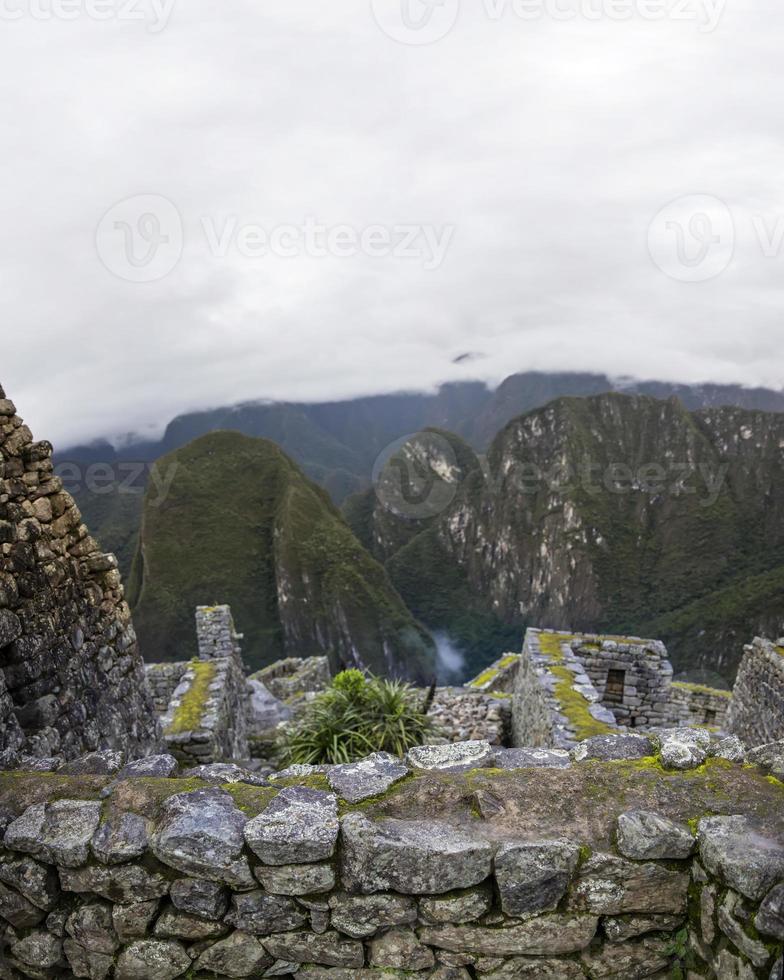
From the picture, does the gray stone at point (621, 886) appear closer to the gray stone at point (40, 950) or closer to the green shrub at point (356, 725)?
the gray stone at point (40, 950)

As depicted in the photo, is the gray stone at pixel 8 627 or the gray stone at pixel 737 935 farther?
the gray stone at pixel 8 627

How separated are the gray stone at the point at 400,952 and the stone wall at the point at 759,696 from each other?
857 cm

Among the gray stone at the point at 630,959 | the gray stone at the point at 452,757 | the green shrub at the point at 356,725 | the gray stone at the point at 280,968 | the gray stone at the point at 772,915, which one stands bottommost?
the green shrub at the point at 356,725

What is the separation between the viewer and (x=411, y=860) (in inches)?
106

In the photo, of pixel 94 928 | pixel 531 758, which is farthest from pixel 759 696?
pixel 94 928

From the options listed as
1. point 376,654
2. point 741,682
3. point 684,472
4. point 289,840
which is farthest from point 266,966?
point 684,472

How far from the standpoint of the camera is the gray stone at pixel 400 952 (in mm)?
2807

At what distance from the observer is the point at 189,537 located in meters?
121

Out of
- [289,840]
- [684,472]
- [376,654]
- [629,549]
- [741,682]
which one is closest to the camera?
[289,840]

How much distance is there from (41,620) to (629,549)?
528 ft

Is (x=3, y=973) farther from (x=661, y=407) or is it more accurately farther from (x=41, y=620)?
(x=661, y=407)

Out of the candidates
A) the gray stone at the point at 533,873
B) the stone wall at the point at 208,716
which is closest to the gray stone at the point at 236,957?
the gray stone at the point at 533,873

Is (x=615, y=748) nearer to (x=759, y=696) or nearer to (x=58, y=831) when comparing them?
(x=58, y=831)

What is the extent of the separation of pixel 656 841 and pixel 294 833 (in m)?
1.60
